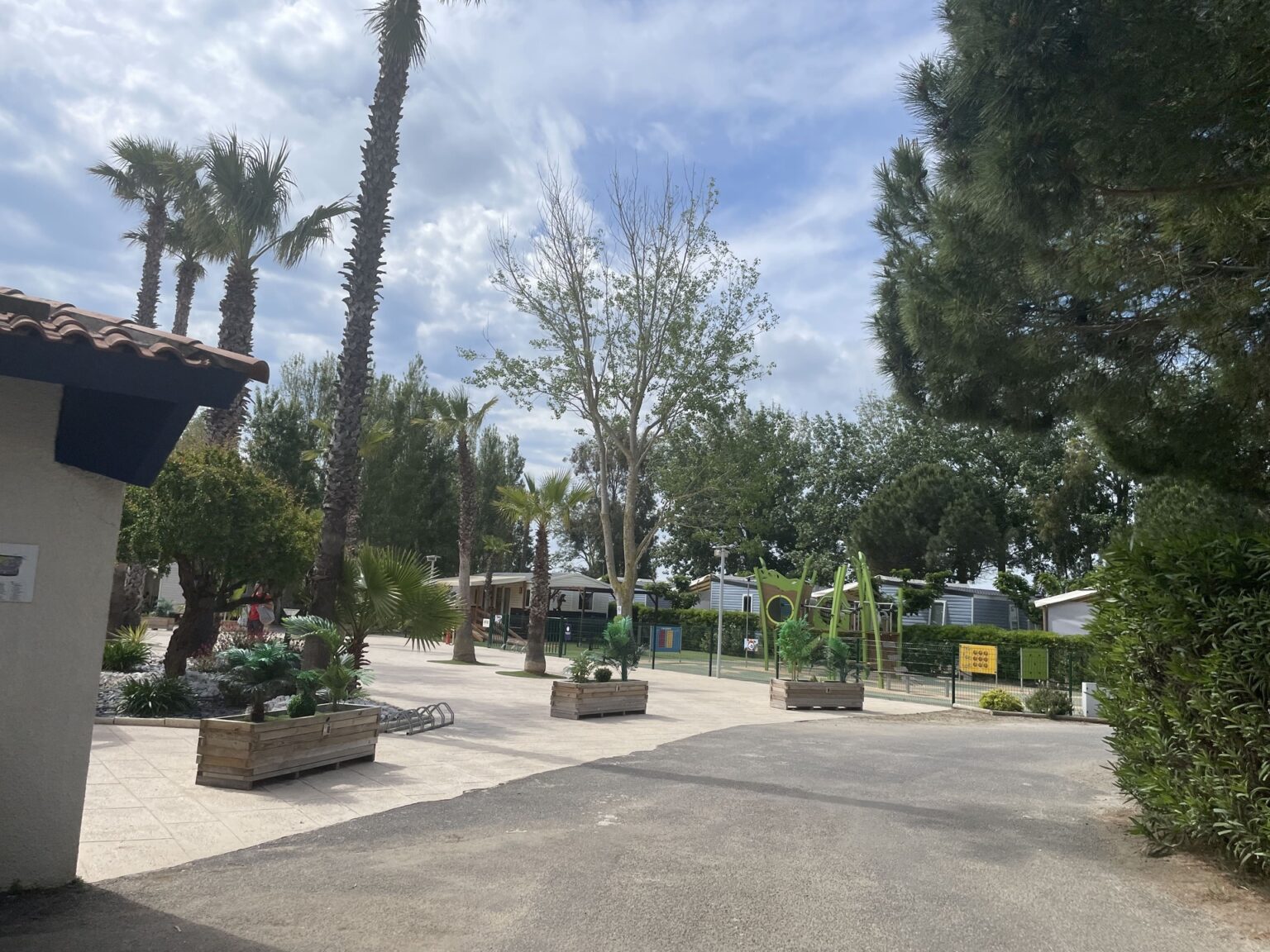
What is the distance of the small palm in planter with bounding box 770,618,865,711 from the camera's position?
18.5 metres

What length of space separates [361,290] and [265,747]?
7388mm

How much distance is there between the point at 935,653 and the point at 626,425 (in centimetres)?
1042

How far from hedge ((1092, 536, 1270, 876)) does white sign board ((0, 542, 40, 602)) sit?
6895 mm

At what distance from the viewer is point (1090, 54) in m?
6.04

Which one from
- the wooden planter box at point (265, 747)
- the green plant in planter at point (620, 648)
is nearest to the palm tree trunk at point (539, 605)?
the green plant in planter at point (620, 648)

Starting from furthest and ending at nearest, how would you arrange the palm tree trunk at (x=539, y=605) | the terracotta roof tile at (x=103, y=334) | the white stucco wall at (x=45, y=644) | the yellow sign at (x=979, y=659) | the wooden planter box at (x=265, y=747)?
1. the palm tree trunk at (x=539, y=605)
2. the yellow sign at (x=979, y=659)
3. the wooden planter box at (x=265, y=747)
4. the white stucco wall at (x=45, y=644)
5. the terracotta roof tile at (x=103, y=334)

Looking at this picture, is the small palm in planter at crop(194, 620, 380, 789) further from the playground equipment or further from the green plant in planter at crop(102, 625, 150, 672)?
the playground equipment

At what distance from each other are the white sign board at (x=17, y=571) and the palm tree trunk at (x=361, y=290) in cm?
807

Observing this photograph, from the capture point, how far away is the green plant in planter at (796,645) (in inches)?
773

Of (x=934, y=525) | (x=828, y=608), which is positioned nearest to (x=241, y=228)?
(x=828, y=608)

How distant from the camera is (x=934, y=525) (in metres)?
44.6

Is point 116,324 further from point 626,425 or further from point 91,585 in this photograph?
point 626,425

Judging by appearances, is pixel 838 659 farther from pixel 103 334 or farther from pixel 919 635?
pixel 103 334

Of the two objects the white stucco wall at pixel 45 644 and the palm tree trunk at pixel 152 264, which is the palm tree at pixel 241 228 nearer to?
the palm tree trunk at pixel 152 264
